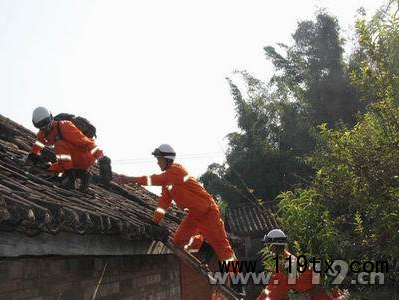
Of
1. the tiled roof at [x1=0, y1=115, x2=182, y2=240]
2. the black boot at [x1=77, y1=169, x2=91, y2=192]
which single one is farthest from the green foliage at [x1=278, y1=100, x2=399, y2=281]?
the black boot at [x1=77, y1=169, x2=91, y2=192]

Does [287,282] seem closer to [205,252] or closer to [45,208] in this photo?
[205,252]

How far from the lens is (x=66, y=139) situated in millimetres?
5508

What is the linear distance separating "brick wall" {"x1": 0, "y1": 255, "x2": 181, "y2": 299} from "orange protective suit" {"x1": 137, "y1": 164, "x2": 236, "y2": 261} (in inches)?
21.5

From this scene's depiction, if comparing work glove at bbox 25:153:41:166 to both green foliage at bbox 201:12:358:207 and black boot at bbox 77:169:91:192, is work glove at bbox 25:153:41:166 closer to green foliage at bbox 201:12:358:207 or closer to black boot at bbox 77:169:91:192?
black boot at bbox 77:169:91:192

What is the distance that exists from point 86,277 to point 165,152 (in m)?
2.31

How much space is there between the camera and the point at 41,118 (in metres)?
5.56

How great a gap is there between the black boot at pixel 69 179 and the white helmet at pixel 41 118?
0.67 meters

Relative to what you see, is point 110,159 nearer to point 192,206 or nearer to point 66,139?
point 66,139

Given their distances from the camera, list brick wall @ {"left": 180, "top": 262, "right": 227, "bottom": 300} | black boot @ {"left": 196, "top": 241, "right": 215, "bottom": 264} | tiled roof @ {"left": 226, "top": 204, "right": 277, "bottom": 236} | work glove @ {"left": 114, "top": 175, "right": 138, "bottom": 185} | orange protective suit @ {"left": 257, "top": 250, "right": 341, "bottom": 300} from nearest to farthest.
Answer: work glove @ {"left": 114, "top": 175, "right": 138, "bottom": 185} → orange protective suit @ {"left": 257, "top": 250, "right": 341, "bottom": 300} → brick wall @ {"left": 180, "top": 262, "right": 227, "bottom": 300} → black boot @ {"left": 196, "top": 241, "right": 215, "bottom": 264} → tiled roof @ {"left": 226, "top": 204, "right": 277, "bottom": 236}

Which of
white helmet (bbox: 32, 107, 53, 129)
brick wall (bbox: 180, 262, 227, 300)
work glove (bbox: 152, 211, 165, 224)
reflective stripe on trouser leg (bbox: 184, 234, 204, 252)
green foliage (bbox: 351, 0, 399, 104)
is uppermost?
green foliage (bbox: 351, 0, 399, 104)

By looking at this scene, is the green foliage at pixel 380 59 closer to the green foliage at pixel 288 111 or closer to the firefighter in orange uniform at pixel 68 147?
the firefighter in orange uniform at pixel 68 147

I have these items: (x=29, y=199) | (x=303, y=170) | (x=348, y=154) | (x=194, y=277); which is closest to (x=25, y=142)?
(x=194, y=277)

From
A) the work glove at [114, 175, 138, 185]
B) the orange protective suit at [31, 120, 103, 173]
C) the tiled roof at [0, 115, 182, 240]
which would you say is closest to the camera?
the tiled roof at [0, 115, 182, 240]

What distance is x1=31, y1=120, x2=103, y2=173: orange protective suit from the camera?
539 cm
